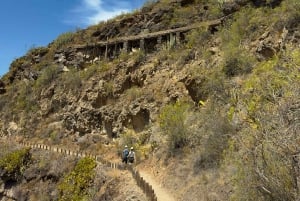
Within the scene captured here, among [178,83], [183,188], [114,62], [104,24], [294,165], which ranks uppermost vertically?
[104,24]

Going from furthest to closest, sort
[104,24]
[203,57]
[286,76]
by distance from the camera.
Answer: [104,24] < [203,57] < [286,76]

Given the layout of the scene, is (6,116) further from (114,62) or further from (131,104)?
(131,104)

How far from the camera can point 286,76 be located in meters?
9.61

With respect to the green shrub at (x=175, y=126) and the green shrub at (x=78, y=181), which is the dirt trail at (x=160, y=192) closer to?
the green shrub at (x=175, y=126)

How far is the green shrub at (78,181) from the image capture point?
22.4 meters

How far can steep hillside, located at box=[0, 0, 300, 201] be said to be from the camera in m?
9.83

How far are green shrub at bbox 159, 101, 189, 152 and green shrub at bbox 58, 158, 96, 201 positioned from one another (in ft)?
15.9

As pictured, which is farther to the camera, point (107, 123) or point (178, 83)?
point (107, 123)

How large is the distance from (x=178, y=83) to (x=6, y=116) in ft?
74.9

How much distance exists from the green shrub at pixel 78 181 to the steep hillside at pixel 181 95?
67 cm

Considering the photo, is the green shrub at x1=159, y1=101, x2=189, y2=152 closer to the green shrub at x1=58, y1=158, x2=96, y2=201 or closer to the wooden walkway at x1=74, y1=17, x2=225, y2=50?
the green shrub at x1=58, y1=158, x2=96, y2=201

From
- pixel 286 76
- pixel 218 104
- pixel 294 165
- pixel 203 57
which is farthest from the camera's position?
pixel 203 57

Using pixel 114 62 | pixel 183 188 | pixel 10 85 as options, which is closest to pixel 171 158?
pixel 183 188

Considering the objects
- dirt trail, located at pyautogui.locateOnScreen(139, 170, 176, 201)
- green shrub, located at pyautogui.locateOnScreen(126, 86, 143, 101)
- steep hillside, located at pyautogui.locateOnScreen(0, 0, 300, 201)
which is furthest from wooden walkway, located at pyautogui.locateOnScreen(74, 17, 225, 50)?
dirt trail, located at pyautogui.locateOnScreen(139, 170, 176, 201)
